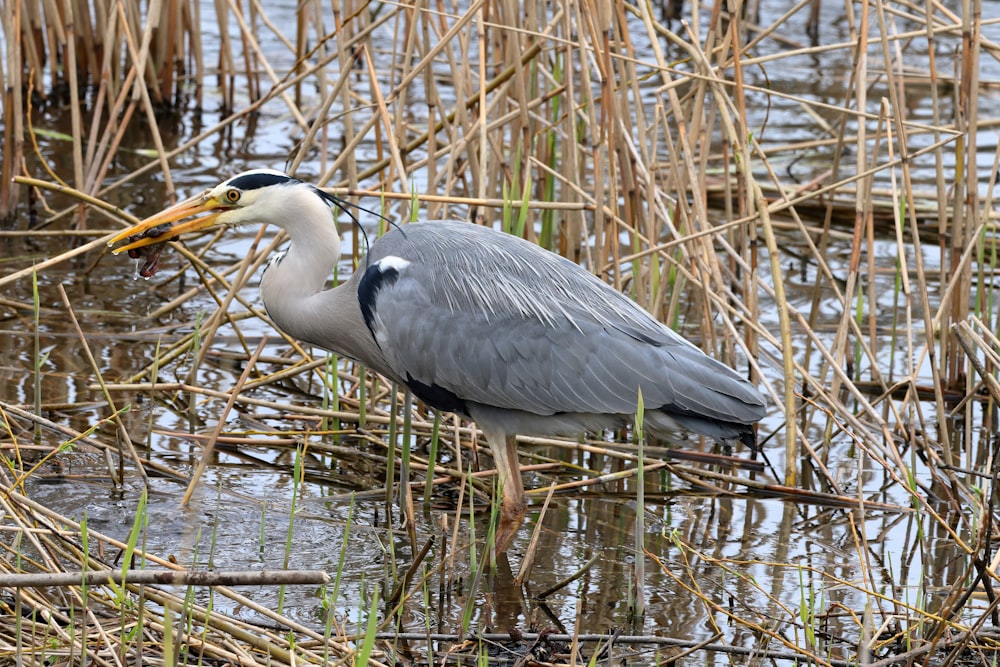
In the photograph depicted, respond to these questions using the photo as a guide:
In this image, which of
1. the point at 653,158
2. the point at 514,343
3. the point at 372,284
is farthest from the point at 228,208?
the point at 653,158

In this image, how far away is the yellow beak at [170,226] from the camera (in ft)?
12.6

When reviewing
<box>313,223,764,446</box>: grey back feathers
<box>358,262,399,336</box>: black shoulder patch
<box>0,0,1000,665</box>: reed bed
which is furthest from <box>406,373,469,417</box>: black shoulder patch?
<box>358,262,399,336</box>: black shoulder patch

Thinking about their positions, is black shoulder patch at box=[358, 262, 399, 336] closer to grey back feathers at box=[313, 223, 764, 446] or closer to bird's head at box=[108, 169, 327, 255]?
grey back feathers at box=[313, 223, 764, 446]

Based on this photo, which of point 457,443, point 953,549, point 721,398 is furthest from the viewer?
point 457,443

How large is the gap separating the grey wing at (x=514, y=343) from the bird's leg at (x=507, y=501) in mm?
160

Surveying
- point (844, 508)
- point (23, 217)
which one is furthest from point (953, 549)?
point (23, 217)

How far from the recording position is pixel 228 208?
3.99m

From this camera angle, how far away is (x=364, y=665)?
2361 mm

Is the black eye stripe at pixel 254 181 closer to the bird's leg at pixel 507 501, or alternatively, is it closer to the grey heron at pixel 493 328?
the grey heron at pixel 493 328

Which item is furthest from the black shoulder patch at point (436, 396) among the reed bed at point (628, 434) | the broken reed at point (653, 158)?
the broken reed at point (653, 158)

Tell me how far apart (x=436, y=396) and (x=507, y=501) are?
1.26ft

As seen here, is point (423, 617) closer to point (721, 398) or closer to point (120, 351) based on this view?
point (721, 398)

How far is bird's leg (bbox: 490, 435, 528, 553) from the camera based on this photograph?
4.04 m

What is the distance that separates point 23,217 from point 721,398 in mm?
4136
